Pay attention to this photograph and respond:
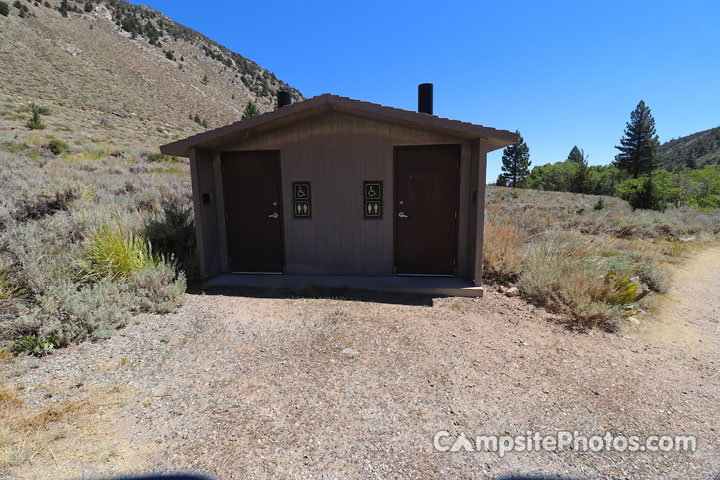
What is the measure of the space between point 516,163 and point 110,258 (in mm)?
50739

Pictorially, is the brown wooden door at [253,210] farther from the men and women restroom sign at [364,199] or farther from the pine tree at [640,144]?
the pine tree at [640,144]

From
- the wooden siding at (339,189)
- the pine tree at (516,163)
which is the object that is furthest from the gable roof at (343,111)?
the pine tree at (516,163)

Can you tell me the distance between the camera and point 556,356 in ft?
12.1

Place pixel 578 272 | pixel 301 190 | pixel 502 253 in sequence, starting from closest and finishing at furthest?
pixel 578 272 < pixel 301 190 < pixel 502 253

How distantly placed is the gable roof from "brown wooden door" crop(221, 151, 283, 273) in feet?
1.73

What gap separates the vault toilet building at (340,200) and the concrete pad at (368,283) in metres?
0.02

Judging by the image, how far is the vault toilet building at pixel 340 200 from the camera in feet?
18.1

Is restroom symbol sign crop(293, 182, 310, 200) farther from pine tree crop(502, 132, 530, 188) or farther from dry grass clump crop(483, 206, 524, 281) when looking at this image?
pine tree crop(502, 132, 530, 188)

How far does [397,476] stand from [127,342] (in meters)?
3.19

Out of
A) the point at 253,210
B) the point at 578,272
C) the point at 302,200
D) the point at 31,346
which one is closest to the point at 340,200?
the point at 302,200

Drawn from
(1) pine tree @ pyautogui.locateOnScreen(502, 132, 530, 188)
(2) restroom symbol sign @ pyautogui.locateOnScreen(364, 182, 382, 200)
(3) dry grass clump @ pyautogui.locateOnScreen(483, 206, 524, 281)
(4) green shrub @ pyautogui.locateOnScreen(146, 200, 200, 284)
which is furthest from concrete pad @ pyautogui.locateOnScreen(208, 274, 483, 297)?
(1) pine tree @ pyautogui.locateOnScreen(502, 132, 530, 188)

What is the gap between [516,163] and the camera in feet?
154

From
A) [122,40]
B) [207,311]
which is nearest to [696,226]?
[207,311]

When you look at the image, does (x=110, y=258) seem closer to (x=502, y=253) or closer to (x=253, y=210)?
(x=253, y=210)
